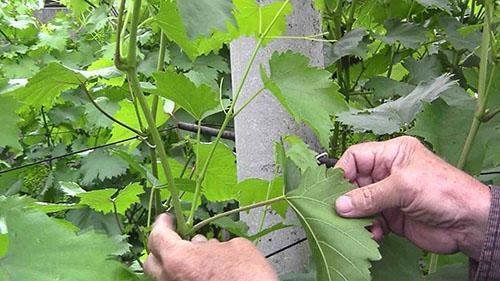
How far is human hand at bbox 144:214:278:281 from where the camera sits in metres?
0.70

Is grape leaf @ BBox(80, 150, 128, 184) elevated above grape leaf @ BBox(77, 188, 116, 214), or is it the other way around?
grape leaf @ BBox(77, 188, 116, 214)

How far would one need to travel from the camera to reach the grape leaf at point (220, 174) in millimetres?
956

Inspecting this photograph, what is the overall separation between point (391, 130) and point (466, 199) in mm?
168

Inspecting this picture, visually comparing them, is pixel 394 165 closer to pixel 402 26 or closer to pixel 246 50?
pixel 246 50

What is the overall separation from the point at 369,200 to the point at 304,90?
155 millimetres

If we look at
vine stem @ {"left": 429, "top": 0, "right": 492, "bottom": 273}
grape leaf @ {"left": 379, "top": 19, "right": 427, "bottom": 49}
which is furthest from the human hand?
grape leaf @ {"left": 379, "top": 19, "right": 427, "bottom": 49}

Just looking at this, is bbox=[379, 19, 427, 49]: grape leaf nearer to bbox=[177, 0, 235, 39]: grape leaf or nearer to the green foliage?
the green foliage

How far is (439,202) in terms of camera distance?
3.03 ft

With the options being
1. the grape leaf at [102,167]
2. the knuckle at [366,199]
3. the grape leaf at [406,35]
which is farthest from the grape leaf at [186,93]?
the grape leaf at [102,167]

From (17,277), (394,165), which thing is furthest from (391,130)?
(17,277)

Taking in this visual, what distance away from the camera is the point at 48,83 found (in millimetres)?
836

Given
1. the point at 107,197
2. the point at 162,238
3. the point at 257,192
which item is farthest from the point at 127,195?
the point at 162,238

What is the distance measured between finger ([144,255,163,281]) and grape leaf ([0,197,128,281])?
158 mm

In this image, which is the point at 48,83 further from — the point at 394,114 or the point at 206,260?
the point at 394,114
